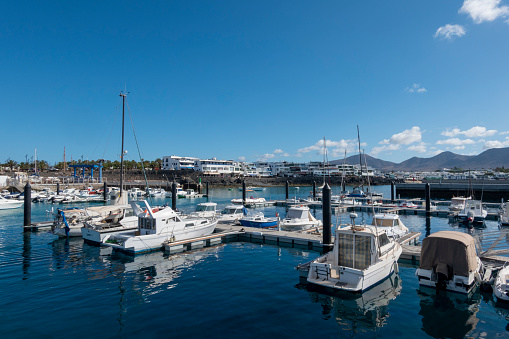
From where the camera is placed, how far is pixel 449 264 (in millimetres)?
13445

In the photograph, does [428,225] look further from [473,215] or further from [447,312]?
[447,312]

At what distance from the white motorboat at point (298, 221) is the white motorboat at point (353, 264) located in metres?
15.3

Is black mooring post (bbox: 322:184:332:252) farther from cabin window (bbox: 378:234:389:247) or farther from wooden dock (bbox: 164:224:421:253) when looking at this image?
cabin window (bbox: 378:234:389:247)

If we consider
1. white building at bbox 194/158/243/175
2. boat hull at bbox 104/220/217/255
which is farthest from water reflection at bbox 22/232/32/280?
white building at bbox 194/158/243/175

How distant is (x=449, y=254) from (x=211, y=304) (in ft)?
35.5

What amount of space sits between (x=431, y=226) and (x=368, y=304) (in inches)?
1025

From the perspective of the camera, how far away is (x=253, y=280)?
15898 millimetres

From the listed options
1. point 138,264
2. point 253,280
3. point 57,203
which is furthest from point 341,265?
point 57,203

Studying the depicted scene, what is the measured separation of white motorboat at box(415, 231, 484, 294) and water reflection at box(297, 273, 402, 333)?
1.79 m

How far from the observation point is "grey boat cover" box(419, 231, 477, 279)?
13.1 meters

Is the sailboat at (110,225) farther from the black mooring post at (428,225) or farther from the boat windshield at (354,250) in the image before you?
the black mooring post at (428,225)

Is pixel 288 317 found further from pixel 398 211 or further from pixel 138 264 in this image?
pixel 398 211

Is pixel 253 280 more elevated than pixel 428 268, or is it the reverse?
pixel 428 268

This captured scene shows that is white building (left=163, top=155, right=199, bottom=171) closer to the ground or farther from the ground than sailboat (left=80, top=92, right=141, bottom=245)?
farther from the ground
